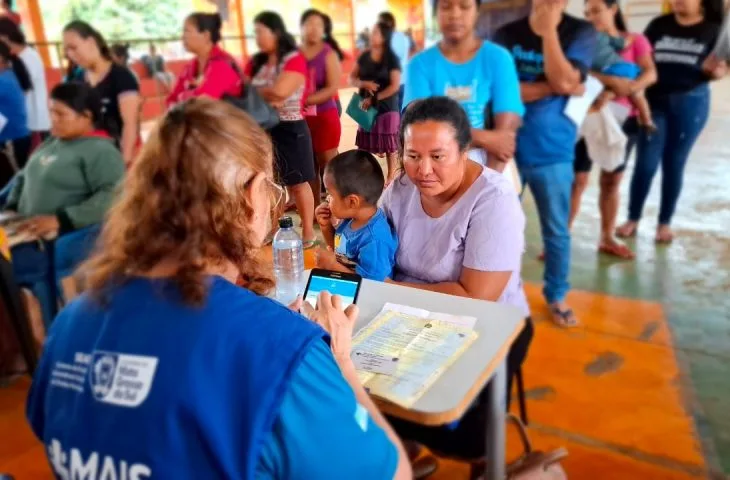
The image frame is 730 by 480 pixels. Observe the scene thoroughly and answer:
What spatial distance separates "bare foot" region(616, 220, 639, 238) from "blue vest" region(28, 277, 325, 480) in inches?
157

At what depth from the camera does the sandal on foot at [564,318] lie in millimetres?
3109

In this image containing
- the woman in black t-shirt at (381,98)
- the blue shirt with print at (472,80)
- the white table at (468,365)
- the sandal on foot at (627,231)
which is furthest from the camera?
the sandal on foot at (627,231)

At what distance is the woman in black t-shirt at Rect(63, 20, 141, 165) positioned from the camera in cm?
339

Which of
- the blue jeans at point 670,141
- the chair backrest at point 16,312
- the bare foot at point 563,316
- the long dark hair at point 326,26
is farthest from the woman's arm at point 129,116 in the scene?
the blue jeans at point 670,141

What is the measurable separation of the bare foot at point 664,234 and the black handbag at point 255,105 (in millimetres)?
3533

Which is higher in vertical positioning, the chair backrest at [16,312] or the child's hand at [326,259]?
the child's hand at [326,259]

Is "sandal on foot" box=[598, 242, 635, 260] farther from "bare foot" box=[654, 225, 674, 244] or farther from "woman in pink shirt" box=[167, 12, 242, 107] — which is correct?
"woman in pink shirt" box=[167, 12, 242, 107]

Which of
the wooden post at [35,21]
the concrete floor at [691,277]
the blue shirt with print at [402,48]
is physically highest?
the wooden post at [35,21]

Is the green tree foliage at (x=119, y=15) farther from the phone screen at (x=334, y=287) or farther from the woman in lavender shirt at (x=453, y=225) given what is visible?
the phone screen at (x=334, y=287)

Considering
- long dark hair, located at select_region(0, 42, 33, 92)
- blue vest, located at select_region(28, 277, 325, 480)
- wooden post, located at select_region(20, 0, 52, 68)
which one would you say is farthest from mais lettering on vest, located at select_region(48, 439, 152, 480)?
wooden post, located at select_region(20, 0, 52, 68)

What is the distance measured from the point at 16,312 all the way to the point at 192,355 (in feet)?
7.77

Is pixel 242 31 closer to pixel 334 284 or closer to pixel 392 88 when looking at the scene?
pixel 392 88

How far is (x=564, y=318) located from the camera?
10.3ft

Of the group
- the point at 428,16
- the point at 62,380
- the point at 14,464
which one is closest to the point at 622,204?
the point at 428,16
